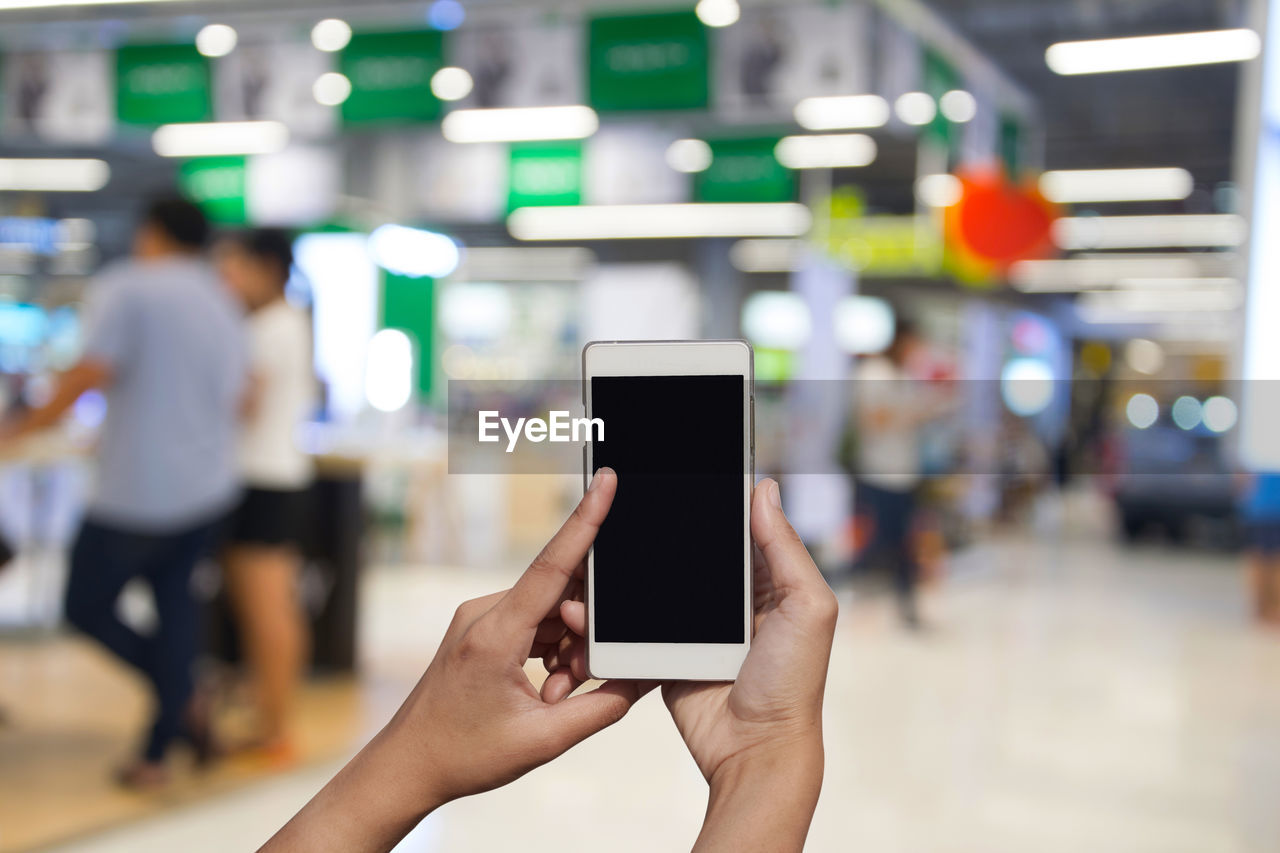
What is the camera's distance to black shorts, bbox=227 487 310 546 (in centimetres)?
351

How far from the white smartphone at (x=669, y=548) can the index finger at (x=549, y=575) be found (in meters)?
0.05

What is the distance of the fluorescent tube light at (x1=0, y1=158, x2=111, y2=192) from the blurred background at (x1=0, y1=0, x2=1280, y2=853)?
6 cm

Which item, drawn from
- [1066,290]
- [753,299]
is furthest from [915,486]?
[1066,290]

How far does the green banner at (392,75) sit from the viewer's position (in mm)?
6320

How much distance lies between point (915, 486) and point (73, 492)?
14.1 ft

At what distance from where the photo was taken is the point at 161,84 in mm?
6680

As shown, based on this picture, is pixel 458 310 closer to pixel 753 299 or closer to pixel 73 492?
pixel 753 299

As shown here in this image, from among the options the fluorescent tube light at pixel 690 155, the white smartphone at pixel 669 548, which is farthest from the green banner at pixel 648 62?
the white smartphone at pixel 669 548

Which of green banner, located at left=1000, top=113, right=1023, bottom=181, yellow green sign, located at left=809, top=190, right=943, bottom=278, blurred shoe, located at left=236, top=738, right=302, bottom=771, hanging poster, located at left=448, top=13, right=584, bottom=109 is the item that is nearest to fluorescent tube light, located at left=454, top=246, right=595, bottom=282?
yellow green sign, located at left=809, top=190, right=943, bottom=278

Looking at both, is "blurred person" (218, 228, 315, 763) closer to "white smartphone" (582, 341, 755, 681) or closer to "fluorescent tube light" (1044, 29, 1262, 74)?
"white smartphone" (582, 341, 755, 681)

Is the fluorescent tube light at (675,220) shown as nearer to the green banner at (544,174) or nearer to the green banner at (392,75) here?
the green banner at (544,174)

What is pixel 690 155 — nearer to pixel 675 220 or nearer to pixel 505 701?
pixel 675 220

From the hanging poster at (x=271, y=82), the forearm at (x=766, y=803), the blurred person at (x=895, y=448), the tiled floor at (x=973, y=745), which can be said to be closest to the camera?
the forearm at (x=766, y=803)

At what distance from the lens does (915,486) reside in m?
6.60
